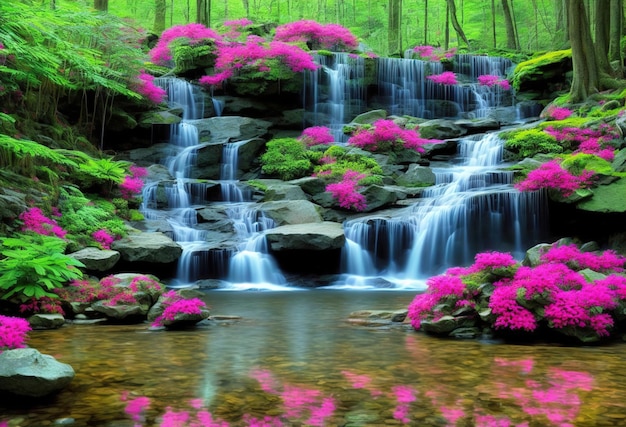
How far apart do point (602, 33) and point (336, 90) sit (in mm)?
10616

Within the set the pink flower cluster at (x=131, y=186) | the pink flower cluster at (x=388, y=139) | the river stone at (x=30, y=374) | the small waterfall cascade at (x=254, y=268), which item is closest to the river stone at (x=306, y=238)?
the small waterfall cascade at (x=254, y=268)

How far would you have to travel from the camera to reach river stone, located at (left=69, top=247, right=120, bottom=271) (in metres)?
10.3

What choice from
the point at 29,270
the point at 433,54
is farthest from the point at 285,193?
the point at 433,54

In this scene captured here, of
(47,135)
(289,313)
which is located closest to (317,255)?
(289,313)

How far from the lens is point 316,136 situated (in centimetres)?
2028

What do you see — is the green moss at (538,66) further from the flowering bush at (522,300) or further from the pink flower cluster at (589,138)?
the flowering bush at (522,300)

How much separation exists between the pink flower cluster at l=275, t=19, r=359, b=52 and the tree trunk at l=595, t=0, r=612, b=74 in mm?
11720

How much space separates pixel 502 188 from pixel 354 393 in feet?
38.0

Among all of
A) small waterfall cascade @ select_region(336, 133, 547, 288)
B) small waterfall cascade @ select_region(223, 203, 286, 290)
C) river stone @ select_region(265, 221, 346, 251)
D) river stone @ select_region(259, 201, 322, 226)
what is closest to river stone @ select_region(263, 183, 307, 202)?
river stone @ select_region(259, 201, 322, 226)

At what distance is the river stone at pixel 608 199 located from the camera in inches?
446

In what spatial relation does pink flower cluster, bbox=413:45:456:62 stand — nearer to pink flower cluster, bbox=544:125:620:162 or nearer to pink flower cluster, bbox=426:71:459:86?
pink flower cluster, bbox=426:71:459:86

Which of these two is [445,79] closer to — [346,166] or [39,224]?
[346,166]

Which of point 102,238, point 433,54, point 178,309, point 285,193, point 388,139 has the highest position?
point 433,54

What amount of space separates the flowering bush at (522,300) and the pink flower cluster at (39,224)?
23.2ft
